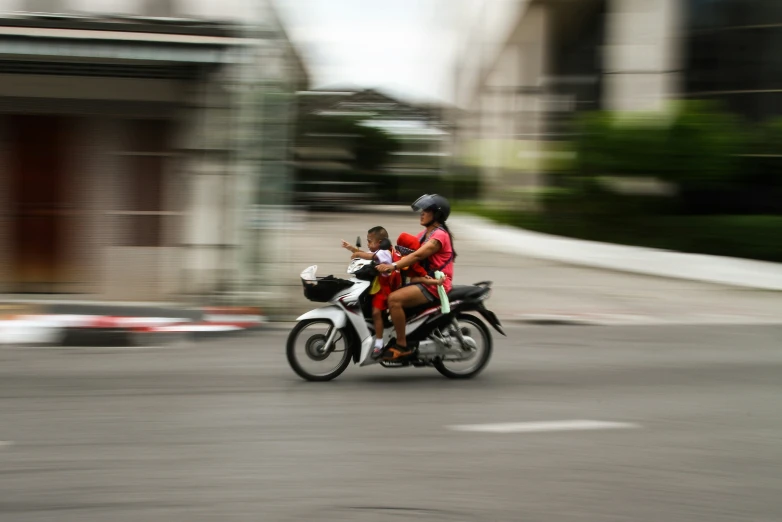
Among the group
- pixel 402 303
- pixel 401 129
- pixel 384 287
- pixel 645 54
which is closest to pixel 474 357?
pixel 402 303

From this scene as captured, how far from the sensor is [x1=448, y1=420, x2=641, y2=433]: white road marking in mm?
6371

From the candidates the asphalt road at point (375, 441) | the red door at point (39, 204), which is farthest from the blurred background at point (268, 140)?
the asphalt road at point (375, 441)

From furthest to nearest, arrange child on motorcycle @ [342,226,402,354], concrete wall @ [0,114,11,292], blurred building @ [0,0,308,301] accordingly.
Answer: concrete wall @ [0,114,11,292] → blurred building @ [0,0,308,301] → child on motorcycle @ [342,226,402,354]

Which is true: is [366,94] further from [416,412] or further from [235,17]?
[416,412]

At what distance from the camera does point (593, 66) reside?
78.3 ft

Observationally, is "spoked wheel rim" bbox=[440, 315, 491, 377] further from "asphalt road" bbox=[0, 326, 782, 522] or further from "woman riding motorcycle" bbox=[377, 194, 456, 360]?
"woman riding motorcycle" bbox=[377, 194, 456, 360]

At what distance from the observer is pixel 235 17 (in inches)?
460

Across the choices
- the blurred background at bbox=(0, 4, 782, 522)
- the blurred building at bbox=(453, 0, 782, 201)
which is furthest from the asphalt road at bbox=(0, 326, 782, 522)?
the blurred building at bbox=(453, 0, 782, 201)

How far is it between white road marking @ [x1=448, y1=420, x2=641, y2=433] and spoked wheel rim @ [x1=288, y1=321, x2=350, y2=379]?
71.1 inches

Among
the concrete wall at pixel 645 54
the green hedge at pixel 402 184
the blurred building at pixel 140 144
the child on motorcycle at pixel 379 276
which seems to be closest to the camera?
the child on motorcycle at pixel 379 276

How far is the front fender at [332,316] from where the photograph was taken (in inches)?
310

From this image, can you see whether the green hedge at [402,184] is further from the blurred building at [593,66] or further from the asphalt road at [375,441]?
the asphalt road at [375,441]

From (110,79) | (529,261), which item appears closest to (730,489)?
(110,79)

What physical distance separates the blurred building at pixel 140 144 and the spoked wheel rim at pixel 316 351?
3.88 m
